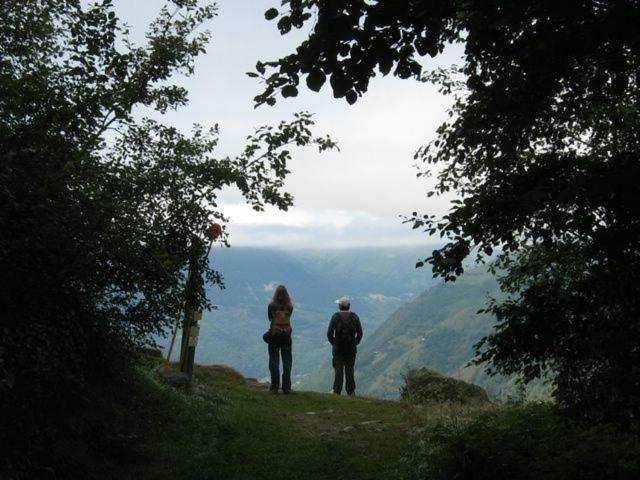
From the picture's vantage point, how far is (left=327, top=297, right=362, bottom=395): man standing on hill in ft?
51.1

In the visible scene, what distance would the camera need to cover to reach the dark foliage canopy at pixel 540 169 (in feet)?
13.9

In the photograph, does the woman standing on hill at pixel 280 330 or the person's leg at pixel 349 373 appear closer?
the woman standing on hill at pixel 280 330

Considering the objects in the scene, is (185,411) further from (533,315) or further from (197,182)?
(533,315)

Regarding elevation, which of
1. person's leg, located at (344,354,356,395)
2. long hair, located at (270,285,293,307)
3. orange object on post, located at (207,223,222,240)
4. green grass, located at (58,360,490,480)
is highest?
orange object on post, located at (207,223,222,240)

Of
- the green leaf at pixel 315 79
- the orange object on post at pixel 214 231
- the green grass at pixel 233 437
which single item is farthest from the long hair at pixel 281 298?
the green leaf at pixel 315 79

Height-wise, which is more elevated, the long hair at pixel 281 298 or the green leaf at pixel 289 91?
the green leaf at pixel 289 91

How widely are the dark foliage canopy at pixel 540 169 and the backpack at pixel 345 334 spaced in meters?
9.68

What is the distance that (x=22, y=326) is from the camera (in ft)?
16.1

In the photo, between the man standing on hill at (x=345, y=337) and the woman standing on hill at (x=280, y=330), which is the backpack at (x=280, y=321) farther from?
the man standing on hill at (x=345, y=337)

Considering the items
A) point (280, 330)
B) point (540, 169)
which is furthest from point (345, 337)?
point (540, 169)

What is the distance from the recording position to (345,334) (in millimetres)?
15547

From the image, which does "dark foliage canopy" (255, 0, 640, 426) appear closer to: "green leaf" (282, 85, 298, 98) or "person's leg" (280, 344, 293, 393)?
"green leaf" (282, 85, 298, 98)

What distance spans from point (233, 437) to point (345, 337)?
6.90 metres

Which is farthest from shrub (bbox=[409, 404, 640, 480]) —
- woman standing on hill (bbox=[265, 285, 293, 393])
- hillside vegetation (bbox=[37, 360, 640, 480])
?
woman standing on hill (bbox=[265, 285, 293, 393])
